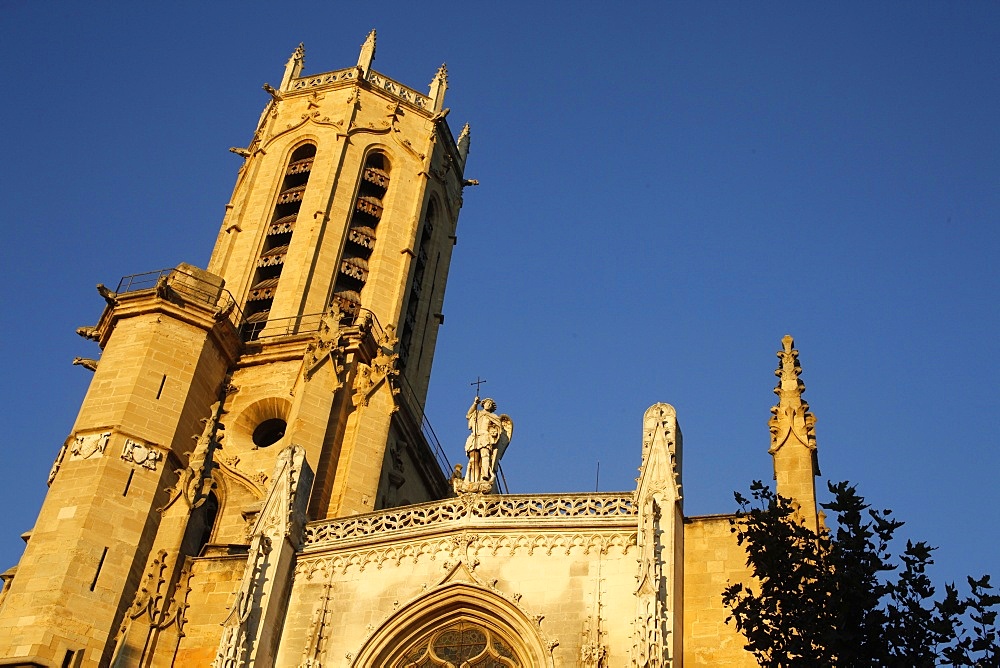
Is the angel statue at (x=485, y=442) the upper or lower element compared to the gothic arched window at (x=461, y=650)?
upper

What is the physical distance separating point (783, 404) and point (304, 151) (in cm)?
2111

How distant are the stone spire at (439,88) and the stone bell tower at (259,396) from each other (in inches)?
12.1

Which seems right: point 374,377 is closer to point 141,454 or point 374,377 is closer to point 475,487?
point 141,454

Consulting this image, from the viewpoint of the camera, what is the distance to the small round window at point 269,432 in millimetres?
30141

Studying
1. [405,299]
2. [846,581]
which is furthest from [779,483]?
[405,299]

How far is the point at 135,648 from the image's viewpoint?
20.3m

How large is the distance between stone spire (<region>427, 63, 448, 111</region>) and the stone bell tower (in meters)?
0.31

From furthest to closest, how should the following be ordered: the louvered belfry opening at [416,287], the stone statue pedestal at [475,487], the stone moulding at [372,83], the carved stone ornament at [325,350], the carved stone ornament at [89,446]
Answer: the stone moulding at [372,83] → the louvered belfry opening at [416,287] → the carved stone ornament at [325,350] → the carved stone ornament at [89,446] → the stone statue pedestal at [475,487]

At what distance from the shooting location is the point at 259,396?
3009cm

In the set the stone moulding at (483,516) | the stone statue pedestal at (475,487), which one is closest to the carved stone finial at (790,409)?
the stone moulding at (483,516)

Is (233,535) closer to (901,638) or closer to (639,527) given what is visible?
(639,527)

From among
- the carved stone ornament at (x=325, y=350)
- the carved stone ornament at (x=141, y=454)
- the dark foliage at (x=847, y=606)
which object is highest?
the carved stone ornament at (x=325, y=350)

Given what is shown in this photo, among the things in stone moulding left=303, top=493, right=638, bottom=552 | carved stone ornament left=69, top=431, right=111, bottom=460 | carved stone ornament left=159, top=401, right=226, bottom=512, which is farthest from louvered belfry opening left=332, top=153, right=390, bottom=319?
stone moulding left=303, top=493, right=638, bottom=552

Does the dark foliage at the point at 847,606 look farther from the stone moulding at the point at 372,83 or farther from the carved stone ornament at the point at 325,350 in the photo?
the stone moulding at the point at 372,83
